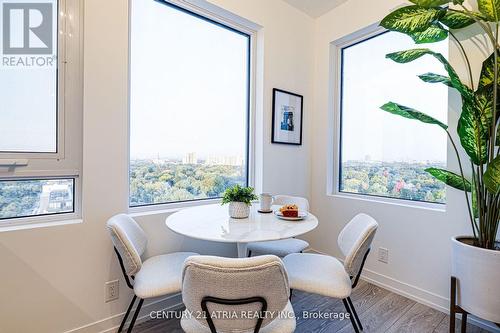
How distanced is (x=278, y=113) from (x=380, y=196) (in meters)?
1.35

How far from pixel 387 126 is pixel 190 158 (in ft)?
6.37

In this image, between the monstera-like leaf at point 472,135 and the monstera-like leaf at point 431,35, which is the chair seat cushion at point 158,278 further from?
the monstera-like leaf at point 431,35

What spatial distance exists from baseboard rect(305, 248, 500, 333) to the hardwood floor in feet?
0.14

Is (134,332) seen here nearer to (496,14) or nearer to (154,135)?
(154,135)

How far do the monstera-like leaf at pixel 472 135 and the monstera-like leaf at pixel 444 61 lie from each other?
0.06 metres

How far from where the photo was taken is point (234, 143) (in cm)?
264

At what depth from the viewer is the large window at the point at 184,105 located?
6.52 ft

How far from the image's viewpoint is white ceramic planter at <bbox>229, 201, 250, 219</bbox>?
5.41 feet

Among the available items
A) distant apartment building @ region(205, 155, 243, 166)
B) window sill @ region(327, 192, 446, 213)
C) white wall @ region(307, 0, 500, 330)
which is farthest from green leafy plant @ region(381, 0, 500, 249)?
A: distant apartment building @ region(205, 155, 243, 166)

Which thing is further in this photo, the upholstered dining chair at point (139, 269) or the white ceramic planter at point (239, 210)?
the white ceramic planter at point (239, 210)

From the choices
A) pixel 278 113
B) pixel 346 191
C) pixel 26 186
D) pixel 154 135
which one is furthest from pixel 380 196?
pixel 26 186

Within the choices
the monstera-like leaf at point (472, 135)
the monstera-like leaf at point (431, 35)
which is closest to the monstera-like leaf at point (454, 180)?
the monstera-like leaf at point (472, 135)

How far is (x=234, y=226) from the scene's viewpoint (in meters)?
1.46

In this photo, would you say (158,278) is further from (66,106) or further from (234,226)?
(66,106)
